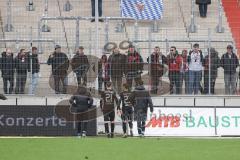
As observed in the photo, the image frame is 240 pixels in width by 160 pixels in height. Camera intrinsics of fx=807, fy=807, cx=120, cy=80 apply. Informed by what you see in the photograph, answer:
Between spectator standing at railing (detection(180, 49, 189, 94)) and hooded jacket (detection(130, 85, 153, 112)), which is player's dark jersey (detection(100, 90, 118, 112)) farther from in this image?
spectator standing at railing (detection(180, 49, 189, 94))

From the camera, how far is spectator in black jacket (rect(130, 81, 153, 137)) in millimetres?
25750

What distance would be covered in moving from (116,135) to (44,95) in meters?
2.71

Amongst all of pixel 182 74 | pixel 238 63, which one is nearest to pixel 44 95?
pixel 182 74

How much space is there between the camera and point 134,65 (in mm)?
25797

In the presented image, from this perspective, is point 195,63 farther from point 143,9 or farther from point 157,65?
point 143,9

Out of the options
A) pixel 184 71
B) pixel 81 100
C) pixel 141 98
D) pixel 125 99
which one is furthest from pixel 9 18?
pixel 184 71

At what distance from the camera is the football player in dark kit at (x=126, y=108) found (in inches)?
1021

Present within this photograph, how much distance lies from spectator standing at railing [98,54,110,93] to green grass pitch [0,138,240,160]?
2805 millimetres

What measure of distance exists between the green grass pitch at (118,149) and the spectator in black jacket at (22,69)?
2420 mm

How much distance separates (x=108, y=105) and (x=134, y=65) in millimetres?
1539

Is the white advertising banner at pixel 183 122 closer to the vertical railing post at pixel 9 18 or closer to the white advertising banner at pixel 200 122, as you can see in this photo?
the white advertising banner at pixel 200 122

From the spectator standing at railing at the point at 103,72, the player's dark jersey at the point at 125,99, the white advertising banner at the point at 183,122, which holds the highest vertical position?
the spectator standing at railing at the point at 103,72

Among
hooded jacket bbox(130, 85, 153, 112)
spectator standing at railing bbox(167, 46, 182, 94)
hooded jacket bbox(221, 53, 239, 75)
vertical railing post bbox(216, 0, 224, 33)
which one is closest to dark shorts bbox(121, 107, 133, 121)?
hooded jacket bbox(130, 85, 153, 112)

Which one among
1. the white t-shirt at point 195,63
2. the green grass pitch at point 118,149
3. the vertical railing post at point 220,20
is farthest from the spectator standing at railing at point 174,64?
the vertical railing post at point 220,20
